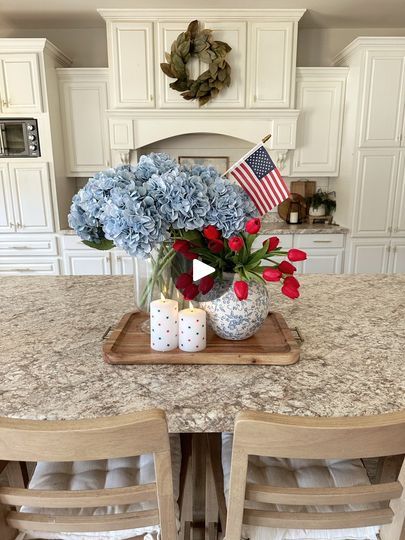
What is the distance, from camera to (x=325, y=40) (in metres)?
3.68

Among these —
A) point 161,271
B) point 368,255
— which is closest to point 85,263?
point 368,255

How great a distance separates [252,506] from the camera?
2.90ft

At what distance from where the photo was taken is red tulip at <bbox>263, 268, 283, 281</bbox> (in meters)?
0.90

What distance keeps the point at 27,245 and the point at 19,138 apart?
0.92m

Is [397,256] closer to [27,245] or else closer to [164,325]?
[164,325]

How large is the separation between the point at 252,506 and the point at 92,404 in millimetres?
428

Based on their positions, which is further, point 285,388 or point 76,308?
point 76,308

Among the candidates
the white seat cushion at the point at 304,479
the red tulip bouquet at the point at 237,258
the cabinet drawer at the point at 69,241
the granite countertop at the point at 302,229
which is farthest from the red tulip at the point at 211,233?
the cabinet drawer at the point at 69,241

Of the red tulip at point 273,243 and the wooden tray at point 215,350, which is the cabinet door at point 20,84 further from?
the red tulip at point 273,243

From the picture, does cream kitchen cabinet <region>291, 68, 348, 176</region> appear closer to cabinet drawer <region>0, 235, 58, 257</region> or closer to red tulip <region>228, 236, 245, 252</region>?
cabinet drawer <region>0, 235, 58, 257</region>

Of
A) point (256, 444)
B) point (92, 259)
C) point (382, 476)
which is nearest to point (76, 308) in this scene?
point (256, 444)

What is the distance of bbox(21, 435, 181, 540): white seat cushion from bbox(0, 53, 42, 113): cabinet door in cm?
313

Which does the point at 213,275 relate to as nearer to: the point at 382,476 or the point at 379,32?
the point at 382,476

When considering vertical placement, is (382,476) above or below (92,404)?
below
